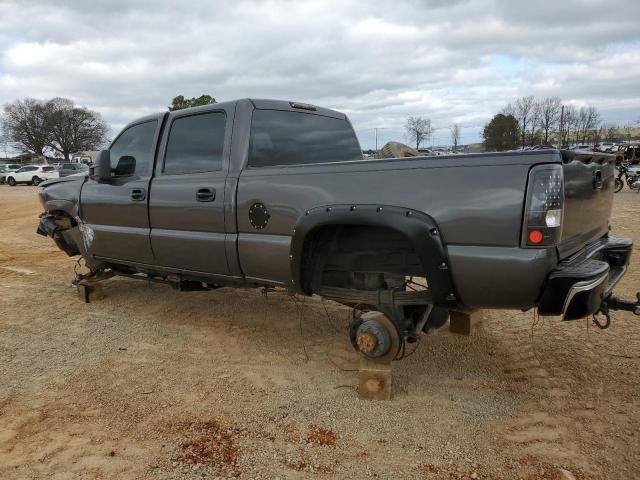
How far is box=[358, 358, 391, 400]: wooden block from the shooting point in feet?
11.2

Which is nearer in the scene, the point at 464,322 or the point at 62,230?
the point at 464,322

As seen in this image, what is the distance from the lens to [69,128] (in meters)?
87.1

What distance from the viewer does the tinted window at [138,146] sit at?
4.77m

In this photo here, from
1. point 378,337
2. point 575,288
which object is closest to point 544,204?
point 575,288

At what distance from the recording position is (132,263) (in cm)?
499

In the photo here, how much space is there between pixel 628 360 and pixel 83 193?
5.24 meters

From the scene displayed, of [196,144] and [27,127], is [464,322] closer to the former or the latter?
[196,144]

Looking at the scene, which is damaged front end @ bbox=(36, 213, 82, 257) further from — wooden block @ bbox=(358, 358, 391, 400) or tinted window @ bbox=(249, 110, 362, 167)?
wooden block @ bbox=(358, 358, 391, 400)

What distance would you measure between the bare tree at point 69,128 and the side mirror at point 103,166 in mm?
90952

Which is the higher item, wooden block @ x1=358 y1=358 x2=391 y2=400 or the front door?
the front door

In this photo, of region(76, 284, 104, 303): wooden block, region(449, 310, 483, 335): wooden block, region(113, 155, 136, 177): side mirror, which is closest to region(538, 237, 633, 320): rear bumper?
region(449, 310, 483, 335): wooden block

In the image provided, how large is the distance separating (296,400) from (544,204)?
6.66ft

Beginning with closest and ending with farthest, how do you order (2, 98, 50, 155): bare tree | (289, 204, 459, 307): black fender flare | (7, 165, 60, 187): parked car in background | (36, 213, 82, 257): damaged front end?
(289, 204, 459, 307): black fender flare → (36, 213, 82, 257): damaged front end → (7, 165, 60, 187): parked car in background → (2, 98, 50, 155): bare tree

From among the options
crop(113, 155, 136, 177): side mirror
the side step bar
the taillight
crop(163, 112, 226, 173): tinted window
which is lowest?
the side step bar
